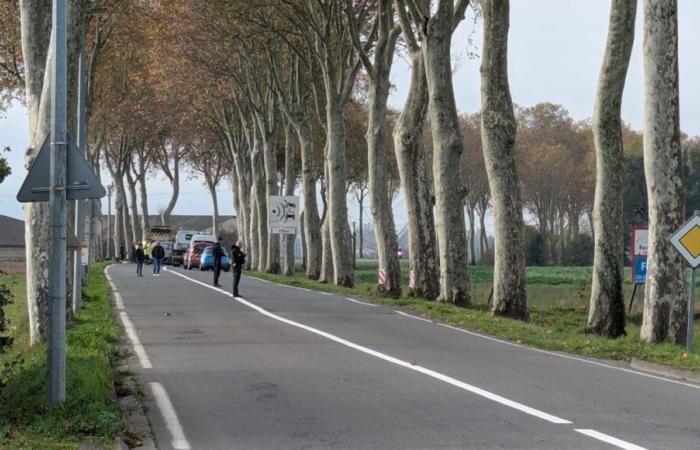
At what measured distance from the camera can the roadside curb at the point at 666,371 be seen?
15.6 metres

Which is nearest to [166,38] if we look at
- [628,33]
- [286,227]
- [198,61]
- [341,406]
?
[198,61]

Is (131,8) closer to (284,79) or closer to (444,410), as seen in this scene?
(284,79)

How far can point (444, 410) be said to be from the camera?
1152cm

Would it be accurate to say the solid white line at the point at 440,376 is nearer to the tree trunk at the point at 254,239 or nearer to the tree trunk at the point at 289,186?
the tree trunk at the point at 289,186

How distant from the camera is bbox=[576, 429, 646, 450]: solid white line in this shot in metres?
9.45

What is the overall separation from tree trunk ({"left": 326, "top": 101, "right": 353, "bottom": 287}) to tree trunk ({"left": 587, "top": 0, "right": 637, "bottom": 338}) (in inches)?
699

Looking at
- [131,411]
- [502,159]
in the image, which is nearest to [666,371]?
[131,411]

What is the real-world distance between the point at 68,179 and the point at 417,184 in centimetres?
2280

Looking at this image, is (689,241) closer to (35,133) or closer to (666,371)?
(666,371)

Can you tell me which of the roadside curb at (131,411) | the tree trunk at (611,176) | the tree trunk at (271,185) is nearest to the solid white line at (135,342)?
the roadside curb at (131,411)

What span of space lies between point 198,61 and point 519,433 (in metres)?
37.7

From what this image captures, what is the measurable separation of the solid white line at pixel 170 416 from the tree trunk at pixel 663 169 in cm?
964

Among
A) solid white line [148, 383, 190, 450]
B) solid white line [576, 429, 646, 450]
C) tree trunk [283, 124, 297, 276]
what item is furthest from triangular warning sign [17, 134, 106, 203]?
tree trunk [283, 124, 297, 276]

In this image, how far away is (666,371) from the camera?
16.3 m
